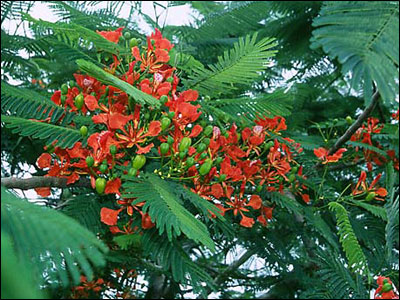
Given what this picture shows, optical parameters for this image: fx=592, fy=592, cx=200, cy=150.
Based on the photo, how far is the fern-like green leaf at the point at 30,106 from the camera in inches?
49.8

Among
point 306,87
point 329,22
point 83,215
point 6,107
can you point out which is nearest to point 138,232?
point 83,215

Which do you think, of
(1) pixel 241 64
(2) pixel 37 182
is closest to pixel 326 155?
(1) pixel 241 64

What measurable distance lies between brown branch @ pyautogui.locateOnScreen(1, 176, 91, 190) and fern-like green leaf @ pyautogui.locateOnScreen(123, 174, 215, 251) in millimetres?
143

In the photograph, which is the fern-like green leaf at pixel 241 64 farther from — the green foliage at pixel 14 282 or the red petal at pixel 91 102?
the green foliage at pixel 14 282

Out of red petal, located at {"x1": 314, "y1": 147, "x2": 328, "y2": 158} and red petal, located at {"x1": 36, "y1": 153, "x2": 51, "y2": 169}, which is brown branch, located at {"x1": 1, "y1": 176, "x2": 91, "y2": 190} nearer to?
red petal, located at {"x1": 36, "y1": 153, "x2": 51, "y2": 169}

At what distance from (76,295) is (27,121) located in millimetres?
1392

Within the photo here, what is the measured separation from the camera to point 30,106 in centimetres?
128

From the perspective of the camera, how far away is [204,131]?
48.9 inches

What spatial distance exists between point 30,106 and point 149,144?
0.91 feet

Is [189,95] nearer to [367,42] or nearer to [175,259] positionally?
[175,259]

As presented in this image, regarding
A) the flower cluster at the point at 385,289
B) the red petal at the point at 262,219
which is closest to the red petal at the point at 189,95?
the red petal at the point at 262,219

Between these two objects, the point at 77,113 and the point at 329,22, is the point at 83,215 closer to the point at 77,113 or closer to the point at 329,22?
the point at 77,113

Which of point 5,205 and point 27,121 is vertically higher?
point 27,121

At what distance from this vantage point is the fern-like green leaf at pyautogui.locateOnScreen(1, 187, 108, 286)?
33cm
